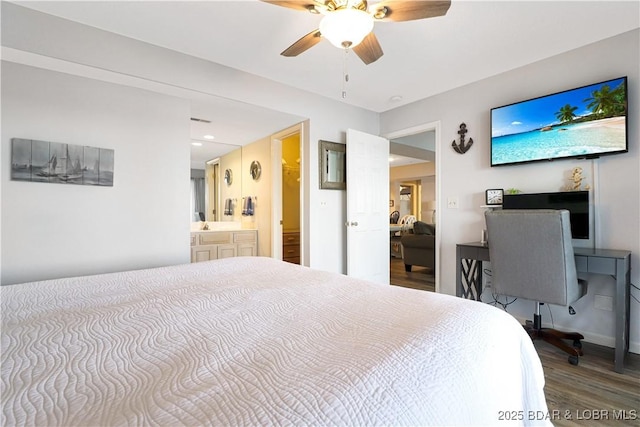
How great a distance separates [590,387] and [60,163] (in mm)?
3931

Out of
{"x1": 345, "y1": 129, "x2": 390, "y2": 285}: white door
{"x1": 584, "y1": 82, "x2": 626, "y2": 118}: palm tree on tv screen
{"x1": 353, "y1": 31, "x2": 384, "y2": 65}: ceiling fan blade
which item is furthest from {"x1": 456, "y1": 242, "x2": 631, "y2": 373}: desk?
{"x1": 353, "y1": 31, "x2": 384, "y2": 65}: ceiling fan blade

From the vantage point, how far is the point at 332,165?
3.52m

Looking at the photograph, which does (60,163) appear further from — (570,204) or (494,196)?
(570,204)

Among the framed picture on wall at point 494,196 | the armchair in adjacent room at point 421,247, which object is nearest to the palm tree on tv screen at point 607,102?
the framed picture on wall at point 494,196

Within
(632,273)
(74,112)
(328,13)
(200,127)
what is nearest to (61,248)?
(74,112)

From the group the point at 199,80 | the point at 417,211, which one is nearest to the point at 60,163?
the point at 199,80

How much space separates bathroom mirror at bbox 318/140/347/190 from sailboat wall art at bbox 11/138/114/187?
6.70 ft

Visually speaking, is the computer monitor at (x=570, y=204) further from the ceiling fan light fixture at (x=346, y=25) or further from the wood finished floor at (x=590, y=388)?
the ceiling fan light fixture at (x=346, y=25)

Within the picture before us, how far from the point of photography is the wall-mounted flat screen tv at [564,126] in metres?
2.18

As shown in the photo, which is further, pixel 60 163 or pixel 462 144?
pixel 462 144

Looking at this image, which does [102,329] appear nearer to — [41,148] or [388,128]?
[41,148]

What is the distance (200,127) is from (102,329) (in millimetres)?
3275

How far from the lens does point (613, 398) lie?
5.41 ft

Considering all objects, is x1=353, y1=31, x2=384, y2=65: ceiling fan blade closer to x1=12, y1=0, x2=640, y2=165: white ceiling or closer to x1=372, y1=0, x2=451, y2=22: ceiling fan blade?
x1=372, y1=0, x2=451, y2=22: ceiling fan blade
